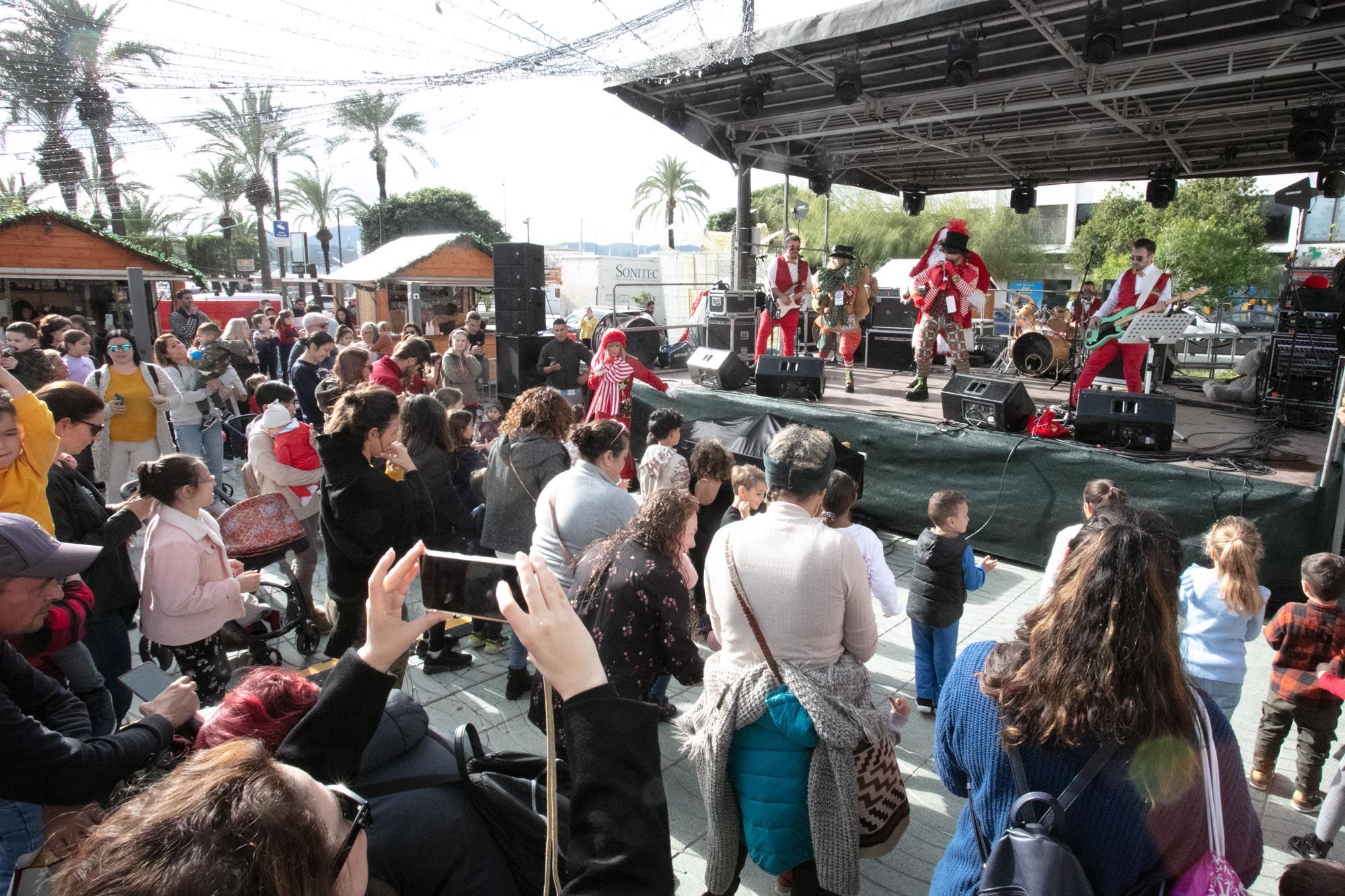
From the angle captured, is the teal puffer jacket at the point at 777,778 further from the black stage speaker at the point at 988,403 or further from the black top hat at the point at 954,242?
the black top hat at the point at 954,242

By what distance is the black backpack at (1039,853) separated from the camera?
1.41m

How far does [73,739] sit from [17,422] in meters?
1.79

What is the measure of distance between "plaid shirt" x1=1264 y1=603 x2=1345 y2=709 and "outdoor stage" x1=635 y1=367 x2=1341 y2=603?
9.45 ft

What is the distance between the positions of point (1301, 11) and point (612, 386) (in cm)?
664

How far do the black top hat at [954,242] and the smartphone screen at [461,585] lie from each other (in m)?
8.42

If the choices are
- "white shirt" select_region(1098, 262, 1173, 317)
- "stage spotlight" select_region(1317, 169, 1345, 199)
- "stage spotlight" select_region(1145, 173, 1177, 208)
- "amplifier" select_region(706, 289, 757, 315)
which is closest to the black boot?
"white shirt" select_region(1098, 262, 1173, 317)

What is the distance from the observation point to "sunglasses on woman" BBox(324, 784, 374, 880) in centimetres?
92

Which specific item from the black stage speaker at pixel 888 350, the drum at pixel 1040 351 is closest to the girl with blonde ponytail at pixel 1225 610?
the drum at pixel 1040 351

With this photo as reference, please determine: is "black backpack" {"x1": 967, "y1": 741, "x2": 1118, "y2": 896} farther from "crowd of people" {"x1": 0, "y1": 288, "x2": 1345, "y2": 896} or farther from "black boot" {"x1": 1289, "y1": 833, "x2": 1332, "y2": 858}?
"black boot" {"x1": 1289, "y1": 833, "x2": 1332, "y2": 858}

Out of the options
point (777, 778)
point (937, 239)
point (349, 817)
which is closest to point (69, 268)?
point (937, 239)

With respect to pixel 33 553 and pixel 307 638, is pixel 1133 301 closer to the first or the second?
pixel 307 638

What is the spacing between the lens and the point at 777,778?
7.20 ft

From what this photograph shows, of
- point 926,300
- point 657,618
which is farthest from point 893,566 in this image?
point 657,618

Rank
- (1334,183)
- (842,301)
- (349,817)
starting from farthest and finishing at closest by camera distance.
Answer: (842,301)
(1334,183)
(349,817)
